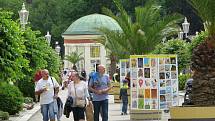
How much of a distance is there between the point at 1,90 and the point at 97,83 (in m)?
7.02

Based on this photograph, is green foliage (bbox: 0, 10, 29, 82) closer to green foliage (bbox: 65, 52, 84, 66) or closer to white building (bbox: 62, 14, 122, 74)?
white building (bbox: 62, 14, 122, 74)

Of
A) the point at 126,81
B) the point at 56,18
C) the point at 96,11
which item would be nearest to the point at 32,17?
the point at 56,18

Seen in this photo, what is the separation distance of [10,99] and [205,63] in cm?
1088

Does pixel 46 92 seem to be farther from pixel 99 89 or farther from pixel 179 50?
pixel 179 50

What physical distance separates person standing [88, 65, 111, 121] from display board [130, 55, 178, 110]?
4.27 metres

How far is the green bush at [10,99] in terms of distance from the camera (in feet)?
76.7

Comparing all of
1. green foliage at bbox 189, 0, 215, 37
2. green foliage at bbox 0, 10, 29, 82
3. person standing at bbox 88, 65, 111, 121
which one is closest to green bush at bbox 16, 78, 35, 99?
green foliage at bbox 0, 10, 29, 82

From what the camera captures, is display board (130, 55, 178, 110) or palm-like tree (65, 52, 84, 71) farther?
palm-like tree (65, 52, 84, 71)

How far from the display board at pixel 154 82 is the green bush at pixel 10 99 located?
457cm

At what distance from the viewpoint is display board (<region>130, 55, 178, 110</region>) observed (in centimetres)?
2127

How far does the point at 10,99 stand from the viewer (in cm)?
2352

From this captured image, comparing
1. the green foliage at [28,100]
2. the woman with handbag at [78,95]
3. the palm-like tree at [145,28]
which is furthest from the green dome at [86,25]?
the woman with handbag at [78,95]

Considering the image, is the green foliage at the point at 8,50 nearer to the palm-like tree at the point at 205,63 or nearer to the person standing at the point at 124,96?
the palm-like tree at the point at 205,63

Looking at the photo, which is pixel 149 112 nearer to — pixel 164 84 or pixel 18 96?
pixel 164 84
